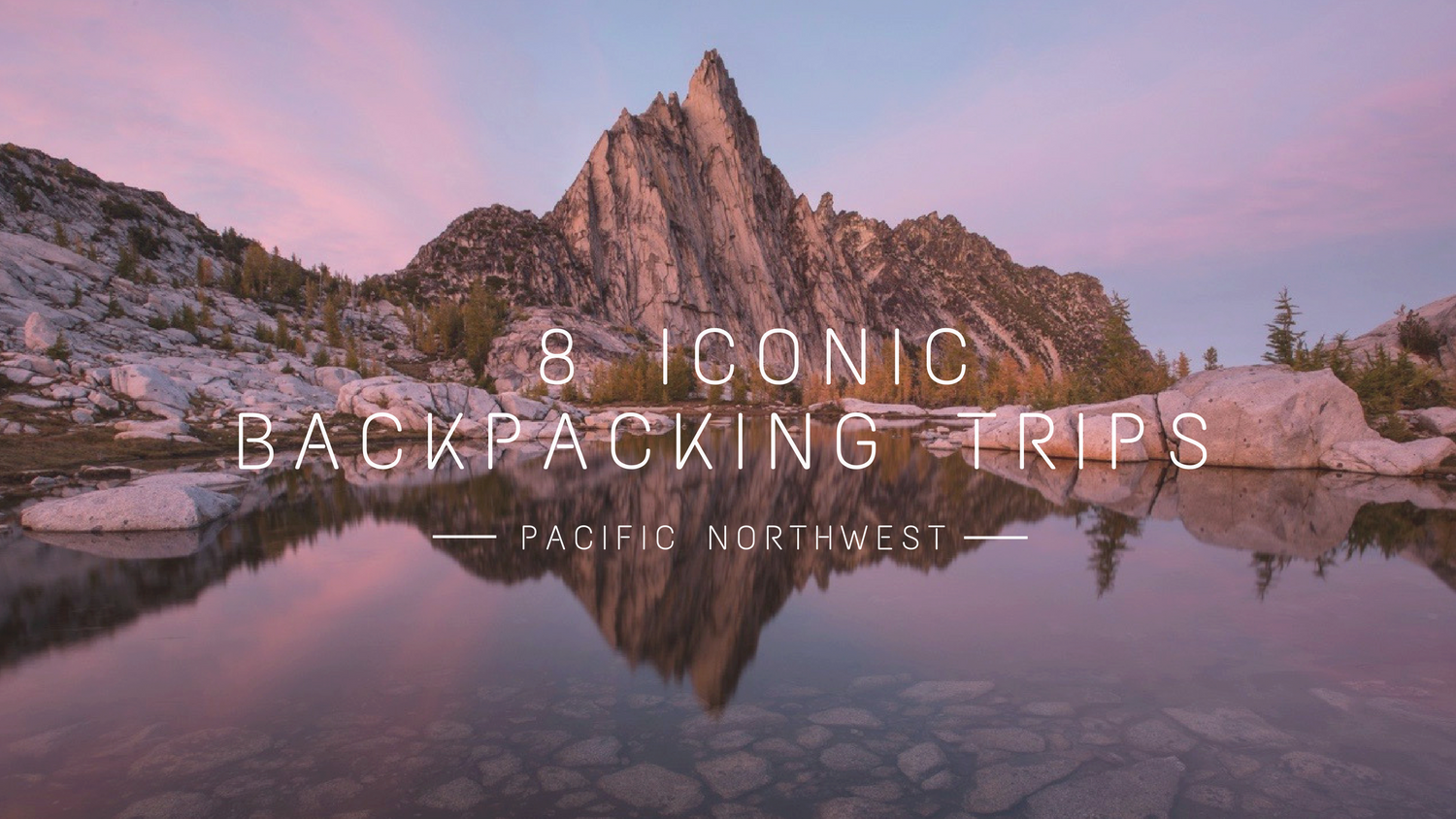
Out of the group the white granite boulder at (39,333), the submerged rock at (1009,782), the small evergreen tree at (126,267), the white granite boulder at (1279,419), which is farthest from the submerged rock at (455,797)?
the small evergreen tree at (126,267)

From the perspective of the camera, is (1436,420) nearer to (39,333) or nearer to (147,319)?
(39,333)

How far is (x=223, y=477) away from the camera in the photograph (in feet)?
93.7

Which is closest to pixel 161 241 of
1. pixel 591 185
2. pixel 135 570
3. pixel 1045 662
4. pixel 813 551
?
pixel 591 185

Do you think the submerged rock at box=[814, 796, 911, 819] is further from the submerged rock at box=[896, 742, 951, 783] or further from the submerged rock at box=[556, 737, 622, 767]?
the submerged rock at box=[556, 737, 622, 767]

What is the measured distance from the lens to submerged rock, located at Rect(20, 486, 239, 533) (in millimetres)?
19716

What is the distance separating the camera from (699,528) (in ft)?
71.1

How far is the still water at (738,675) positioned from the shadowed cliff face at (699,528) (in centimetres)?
15

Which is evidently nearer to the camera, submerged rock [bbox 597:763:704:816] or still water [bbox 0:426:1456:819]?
submerged rock [bbox 597:763:704:816]

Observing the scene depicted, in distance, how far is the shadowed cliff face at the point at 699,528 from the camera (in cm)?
1276

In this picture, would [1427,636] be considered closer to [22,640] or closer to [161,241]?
[22,640]

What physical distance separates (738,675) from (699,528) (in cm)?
1161

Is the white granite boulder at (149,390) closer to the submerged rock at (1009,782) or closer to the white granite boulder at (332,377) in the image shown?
the white granite boulder at (332,377)

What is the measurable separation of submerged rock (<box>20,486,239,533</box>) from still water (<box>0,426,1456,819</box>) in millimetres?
1103

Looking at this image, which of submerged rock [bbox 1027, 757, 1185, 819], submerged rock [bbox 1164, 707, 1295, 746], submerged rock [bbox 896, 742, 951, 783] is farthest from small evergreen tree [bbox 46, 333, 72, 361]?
submerged rock [bbox 1164, 707, 1295, 746]
